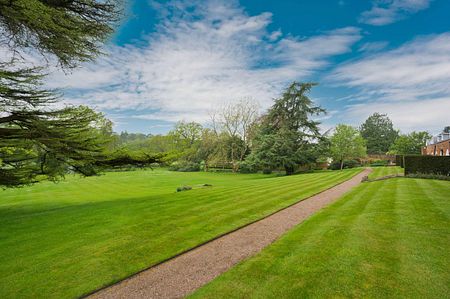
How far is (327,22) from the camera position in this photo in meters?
14.1

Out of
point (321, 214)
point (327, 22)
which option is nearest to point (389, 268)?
point (321, 214)

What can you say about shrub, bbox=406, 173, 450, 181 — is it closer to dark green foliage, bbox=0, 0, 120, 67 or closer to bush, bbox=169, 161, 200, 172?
dark green foliage, bbox=0, 0, 120, 67

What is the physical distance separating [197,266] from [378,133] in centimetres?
9000

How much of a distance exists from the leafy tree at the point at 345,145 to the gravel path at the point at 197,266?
33613 millimetres

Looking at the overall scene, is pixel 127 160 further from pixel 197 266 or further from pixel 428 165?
pixel 428 165

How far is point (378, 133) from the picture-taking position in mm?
77062

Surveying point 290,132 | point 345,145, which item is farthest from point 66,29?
point 345,145

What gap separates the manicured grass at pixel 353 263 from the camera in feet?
11.5

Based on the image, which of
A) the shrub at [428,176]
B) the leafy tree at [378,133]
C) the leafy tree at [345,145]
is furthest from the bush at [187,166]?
the leafy tree at [378,133]

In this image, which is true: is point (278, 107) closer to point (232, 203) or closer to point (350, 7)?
point (350, 7)

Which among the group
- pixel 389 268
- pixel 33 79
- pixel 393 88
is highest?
pixel 393 88

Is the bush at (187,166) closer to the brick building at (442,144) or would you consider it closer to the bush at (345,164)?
the bush at (345,164)

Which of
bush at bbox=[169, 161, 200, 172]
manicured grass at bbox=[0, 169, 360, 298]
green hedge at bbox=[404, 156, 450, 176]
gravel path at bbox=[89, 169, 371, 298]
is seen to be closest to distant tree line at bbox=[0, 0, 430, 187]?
manicured grass at bbox=[0, 169, 360, 298]

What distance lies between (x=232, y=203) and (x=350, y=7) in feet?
41.3
